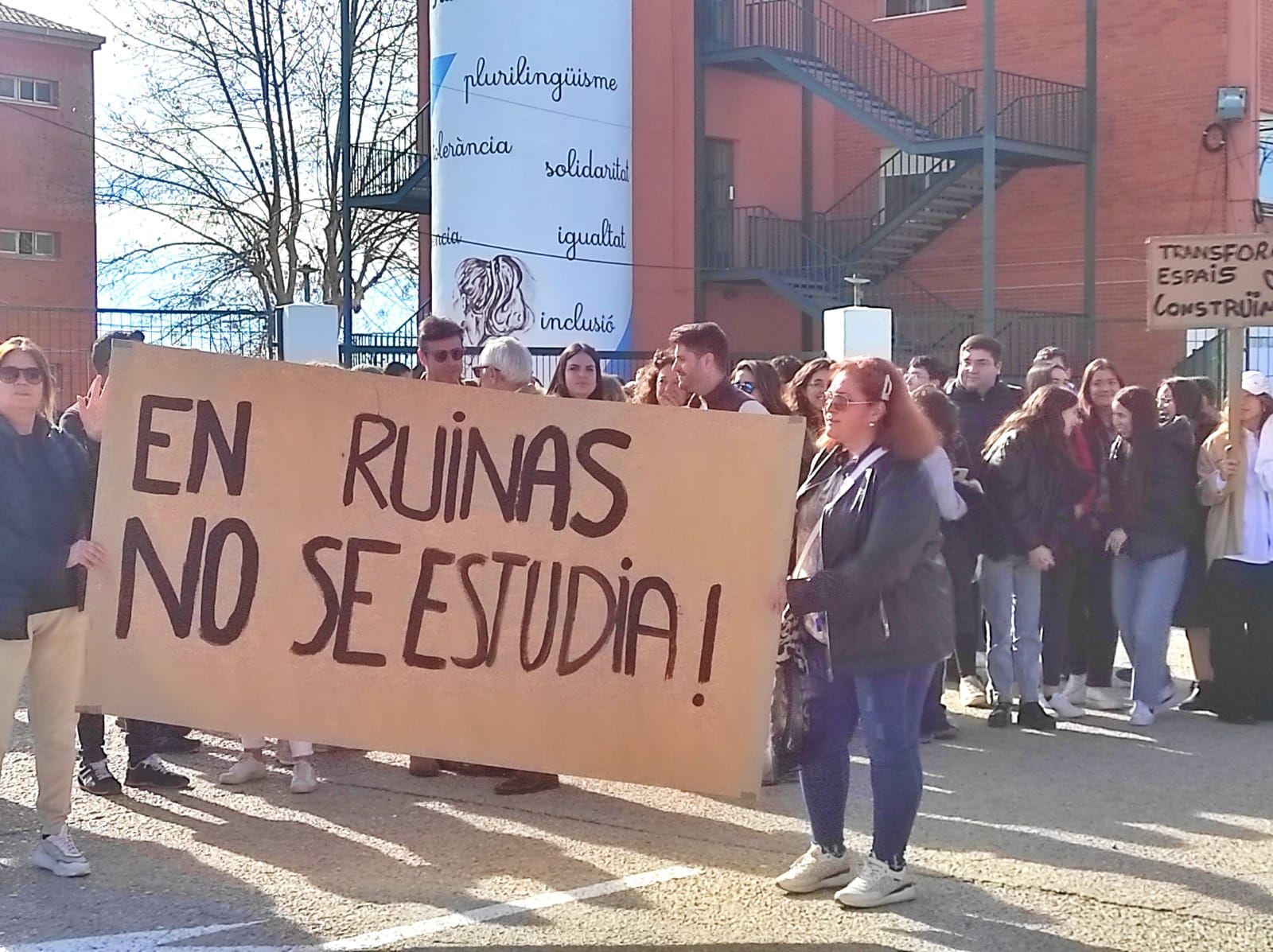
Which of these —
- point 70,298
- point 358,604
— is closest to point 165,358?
point 358,604

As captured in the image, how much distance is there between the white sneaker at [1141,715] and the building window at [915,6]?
18.4 metres

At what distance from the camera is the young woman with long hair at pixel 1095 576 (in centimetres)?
940

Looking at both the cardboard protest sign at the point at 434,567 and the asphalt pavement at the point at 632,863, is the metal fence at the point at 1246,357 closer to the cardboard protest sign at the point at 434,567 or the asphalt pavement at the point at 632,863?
the asphalt pavement at the point at 632,863

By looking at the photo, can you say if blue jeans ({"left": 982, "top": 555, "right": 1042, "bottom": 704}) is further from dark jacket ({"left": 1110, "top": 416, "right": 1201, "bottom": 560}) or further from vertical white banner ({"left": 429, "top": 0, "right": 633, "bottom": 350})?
vertical white banner ({"left": 429, "top": 0, "right": 633, "bottom": 350})

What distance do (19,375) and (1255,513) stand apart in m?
6.52

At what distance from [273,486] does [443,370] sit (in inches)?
75.8

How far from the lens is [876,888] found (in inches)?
220

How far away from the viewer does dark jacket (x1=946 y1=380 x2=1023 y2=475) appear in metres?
9.61

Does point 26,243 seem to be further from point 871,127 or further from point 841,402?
point 841,402

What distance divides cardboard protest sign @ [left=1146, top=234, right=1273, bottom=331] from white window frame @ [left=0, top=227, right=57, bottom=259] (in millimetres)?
37143

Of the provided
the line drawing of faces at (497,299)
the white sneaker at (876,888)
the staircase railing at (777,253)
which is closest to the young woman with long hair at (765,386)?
the white sneaker at (876,888)

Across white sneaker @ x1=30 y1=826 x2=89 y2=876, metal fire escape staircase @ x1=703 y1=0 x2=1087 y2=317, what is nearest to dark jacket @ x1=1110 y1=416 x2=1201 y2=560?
white sneaker @ x1=30 y1=826 x2=89 y2=876

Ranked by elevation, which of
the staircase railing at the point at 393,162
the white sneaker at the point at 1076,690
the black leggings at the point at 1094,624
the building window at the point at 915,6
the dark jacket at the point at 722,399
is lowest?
the white sneaker at the point at 1076,690

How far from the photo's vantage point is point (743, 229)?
80.1ft
